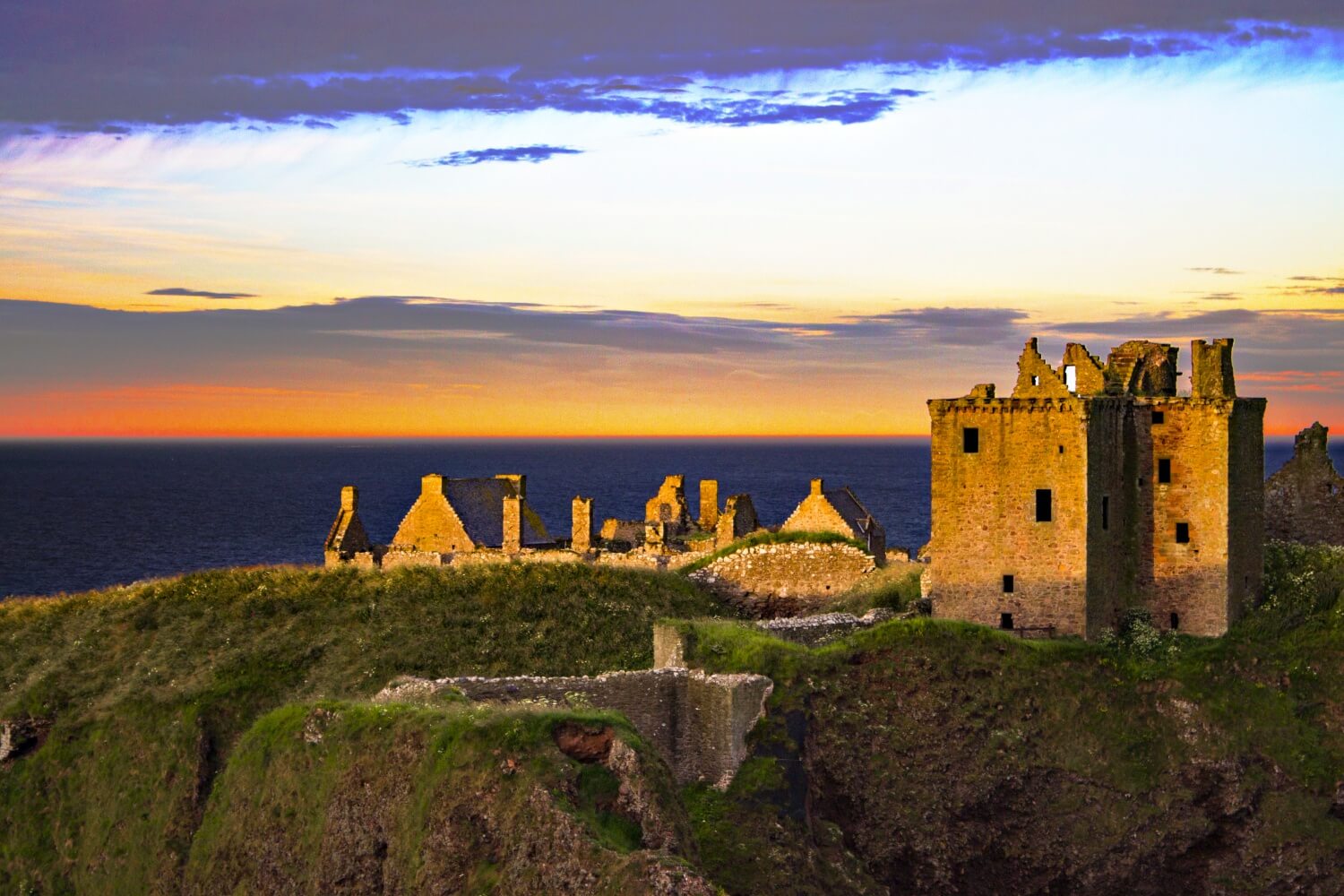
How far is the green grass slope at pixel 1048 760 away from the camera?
3281 cm

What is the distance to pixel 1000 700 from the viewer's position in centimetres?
3494

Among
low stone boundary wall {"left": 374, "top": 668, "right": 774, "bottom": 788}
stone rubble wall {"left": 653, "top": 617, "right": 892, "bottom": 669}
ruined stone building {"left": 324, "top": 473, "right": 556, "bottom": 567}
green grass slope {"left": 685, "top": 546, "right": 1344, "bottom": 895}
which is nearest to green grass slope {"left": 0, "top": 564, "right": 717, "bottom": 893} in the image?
stone rubble wall {"left": 653, "top": 617, "right": 892, "bottom": 669}

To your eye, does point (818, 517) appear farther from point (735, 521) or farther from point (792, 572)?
point (792, 572)

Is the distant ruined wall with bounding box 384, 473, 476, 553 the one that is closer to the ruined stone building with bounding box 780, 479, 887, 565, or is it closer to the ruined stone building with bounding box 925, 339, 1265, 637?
the ruined stone building with bounding box 780, 479, 887, 565

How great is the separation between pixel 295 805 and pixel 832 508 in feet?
103

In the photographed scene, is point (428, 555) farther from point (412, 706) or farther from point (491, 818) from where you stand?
point (491, 818)

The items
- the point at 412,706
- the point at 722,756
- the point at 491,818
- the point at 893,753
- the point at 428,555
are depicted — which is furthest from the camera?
the point at 428,555

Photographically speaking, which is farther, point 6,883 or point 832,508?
point 832,508

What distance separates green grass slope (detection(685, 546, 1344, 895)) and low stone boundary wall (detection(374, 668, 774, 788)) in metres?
0.84

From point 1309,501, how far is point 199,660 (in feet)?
107

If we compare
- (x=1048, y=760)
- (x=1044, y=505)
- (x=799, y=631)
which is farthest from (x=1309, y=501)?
(x=799, y=631)

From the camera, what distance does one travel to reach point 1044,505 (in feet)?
123

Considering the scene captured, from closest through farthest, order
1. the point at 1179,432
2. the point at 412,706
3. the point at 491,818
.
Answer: the point at 491,818 → the point at 412,706 → the point at 1179,432

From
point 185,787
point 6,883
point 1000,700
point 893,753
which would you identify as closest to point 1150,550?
point 1000,700
